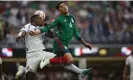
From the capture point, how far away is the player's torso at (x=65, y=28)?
13.0 m

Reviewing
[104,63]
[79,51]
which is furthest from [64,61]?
[104,63]

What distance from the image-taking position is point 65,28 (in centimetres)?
1306

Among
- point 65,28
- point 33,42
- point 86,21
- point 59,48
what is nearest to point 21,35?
point 33,42

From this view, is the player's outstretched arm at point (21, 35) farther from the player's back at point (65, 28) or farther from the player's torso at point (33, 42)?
the player's back at point (65, 28)

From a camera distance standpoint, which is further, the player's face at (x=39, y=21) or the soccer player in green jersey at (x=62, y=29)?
the player's face at (x=39, y=21)

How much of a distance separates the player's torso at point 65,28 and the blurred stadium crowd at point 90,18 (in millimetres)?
8179

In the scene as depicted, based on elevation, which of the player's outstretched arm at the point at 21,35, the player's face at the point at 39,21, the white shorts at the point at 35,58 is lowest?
the white shorts at the point at 35,58

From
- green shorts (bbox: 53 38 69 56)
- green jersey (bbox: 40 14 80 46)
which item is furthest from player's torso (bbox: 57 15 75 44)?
green shorts (bbox: 53 38 69 56)

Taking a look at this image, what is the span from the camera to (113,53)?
20.9 meters

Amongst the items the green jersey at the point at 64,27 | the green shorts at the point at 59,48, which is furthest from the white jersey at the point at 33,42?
the green jersey at the point at 64,27

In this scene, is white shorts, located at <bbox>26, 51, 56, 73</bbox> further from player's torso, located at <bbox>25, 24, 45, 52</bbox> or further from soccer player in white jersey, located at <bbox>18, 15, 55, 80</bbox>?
player's torso, located at <bbox>25, 24, 45, 52</bbox>

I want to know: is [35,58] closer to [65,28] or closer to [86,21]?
[65,28]

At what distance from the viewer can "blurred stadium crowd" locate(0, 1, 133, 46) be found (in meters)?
22.3

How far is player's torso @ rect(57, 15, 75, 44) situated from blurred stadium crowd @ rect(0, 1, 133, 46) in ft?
26.8
